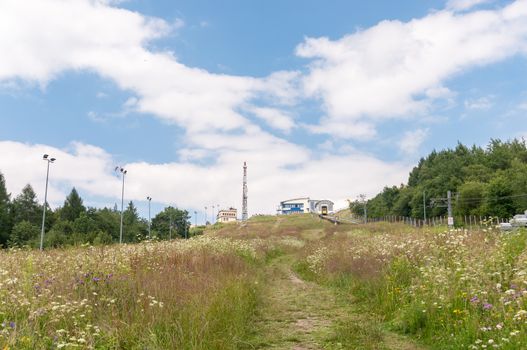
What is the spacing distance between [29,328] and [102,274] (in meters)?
2.29

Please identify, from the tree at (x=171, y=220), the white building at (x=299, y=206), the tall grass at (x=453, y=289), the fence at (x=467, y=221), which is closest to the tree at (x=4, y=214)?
the tree at (x=171, y=220)

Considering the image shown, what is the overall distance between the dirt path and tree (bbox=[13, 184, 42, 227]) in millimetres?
101304

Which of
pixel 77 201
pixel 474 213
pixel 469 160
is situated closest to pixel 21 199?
pixel 77 201

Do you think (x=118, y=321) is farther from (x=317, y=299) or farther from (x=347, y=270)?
(x=347, y=270)

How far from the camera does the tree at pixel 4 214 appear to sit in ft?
289

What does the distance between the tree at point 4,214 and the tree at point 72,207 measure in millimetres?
13606

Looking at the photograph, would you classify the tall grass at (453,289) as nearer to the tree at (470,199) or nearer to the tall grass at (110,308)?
the tall grass at (110,308)

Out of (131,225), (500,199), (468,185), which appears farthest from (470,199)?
(131,225)

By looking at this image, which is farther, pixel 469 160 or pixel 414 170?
pixel 414 170

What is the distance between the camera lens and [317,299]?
12117 mm

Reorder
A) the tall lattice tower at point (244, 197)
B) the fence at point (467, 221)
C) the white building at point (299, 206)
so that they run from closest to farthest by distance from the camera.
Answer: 1. the fence at point (467, 221)
2. the tall lattice tower at point (244, 197)
3. the white building at point (299, 206)

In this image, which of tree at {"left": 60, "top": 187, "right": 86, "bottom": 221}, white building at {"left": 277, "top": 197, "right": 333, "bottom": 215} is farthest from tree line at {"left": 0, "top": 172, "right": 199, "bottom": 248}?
white building at {"left": 277, "top": 197, "right": 333, "bottom": 215}

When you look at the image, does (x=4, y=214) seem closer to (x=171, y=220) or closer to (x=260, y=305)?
(x=171, y=220)

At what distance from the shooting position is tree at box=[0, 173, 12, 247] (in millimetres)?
87938
